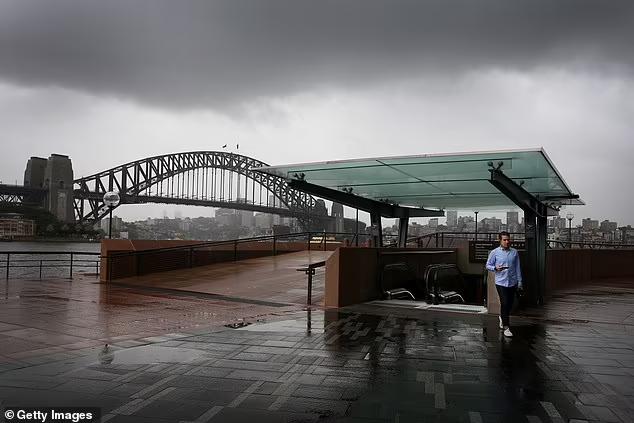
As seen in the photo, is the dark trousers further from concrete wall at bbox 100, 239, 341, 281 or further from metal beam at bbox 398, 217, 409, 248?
concrete wall at bbox 100, 239, 341, 281

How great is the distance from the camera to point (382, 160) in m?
10.4

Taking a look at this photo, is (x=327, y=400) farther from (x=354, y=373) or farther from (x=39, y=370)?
(x=39, y=370)

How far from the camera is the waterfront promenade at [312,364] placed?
454 cm

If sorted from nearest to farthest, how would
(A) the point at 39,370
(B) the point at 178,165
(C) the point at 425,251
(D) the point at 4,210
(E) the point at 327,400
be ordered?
(E) the point at 327,400 → (A) the point at 39,370 → (C) the point at 425,251 → (D) the point at 4,210 → (B) the point at 178,165

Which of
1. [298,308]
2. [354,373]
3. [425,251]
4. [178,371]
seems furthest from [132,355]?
[425,251]

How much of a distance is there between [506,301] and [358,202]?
6.66 metres

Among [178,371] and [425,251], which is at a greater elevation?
[425,251]

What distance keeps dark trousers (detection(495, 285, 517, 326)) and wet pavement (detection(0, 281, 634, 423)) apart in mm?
257

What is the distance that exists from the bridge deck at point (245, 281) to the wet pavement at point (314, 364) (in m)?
2.23

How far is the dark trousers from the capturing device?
8398 mm

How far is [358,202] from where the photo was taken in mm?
14656

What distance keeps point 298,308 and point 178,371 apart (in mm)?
5350

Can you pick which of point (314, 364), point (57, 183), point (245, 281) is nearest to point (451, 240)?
point (245, 281)

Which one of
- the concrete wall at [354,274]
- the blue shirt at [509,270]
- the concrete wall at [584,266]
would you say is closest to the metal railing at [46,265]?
the concrete wall at [354,274]
